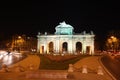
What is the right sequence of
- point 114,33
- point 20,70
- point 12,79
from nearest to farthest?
point 12,79
point 20,70
point 114,33

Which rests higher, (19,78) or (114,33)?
(114,33)

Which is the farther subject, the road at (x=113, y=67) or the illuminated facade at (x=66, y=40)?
the illuminated facade at (x=66, y=40)

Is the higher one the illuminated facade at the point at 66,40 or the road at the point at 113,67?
the illuminated facade at the point at 66,40

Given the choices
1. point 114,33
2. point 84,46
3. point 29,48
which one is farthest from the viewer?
point 29,48

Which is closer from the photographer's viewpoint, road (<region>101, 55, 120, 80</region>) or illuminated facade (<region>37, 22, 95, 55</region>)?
road (<region>101, 55, 120, 80</region>)

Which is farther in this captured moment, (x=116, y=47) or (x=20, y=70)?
(x=116, y=47)

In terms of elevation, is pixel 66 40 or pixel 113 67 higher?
pixel 66 40

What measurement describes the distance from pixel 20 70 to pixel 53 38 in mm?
90905

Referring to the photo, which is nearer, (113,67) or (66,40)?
(113,67)

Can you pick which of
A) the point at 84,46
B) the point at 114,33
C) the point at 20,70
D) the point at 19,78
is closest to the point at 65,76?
the point at 19,78

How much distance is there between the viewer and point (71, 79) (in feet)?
88.2

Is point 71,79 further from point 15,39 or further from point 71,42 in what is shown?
point 15,39

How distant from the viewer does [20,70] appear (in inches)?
1371

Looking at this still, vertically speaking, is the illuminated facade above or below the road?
above
